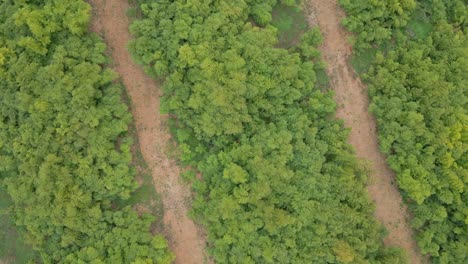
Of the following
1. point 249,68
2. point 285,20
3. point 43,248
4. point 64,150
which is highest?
point 285,20

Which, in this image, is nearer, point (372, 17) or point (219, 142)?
point (219, 142)

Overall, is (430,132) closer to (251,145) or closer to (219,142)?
(251,145)

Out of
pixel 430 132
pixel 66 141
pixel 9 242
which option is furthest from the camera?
pixel 9 242

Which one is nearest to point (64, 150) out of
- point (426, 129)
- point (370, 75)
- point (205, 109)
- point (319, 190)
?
point (205, 109)

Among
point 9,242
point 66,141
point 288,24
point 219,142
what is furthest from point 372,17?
point 9,242

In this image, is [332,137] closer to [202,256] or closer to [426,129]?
[426,129]

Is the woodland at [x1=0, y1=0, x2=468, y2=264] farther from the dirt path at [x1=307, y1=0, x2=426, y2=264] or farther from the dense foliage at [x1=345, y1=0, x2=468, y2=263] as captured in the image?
the dirt path at [x1=307, y1=0, x2=426, y2=264]
